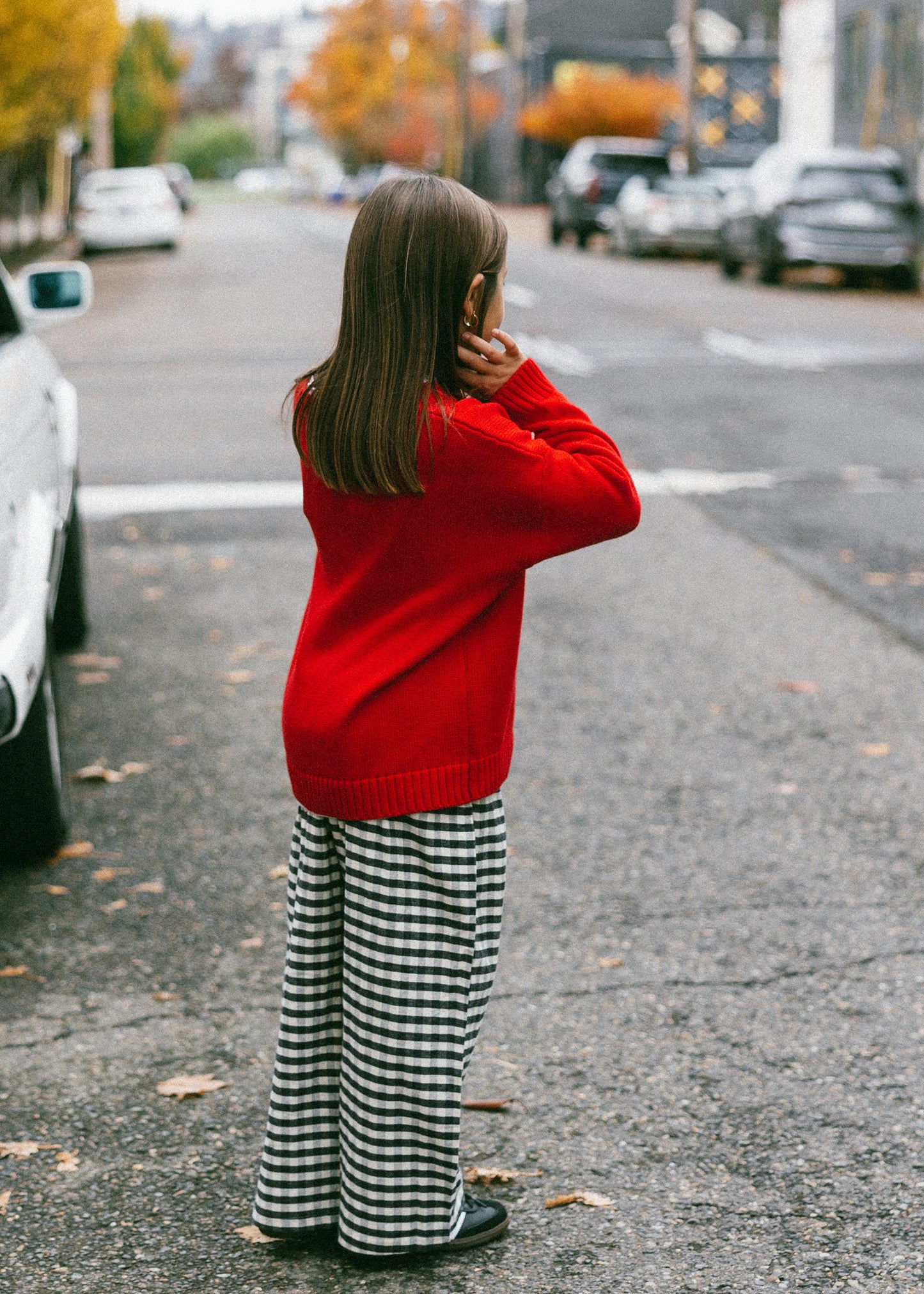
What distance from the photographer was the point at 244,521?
29.1ft

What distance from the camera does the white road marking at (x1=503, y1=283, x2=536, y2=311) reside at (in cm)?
2036

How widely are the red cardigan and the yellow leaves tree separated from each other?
871 inches

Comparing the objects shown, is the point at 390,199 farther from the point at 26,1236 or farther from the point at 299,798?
the point at 26,1236

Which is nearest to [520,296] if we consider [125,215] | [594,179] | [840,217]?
[840,217]

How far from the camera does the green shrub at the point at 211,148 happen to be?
141000 millimetres

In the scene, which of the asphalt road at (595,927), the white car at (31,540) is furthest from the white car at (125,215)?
the white car at (31,540)

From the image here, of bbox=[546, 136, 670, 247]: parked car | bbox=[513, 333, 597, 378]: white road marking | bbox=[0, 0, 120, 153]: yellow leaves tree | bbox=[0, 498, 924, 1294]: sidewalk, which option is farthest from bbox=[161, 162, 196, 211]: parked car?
bbox=[0, 498, 924, 1294]: sidewalk

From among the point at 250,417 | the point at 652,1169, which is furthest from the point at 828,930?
the point at 250,417

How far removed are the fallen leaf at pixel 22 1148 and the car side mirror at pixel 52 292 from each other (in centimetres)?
317

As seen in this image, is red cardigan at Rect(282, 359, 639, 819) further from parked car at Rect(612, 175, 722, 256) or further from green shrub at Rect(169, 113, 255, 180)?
green shrub at Rect(169, 113, 255, 180)

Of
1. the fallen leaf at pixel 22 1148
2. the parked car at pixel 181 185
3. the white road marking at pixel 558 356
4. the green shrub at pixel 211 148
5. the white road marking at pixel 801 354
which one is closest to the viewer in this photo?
the fallen leaf at pixel 22 1148

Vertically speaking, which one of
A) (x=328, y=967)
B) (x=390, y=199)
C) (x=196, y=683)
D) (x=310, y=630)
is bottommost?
(x=196, y=683)

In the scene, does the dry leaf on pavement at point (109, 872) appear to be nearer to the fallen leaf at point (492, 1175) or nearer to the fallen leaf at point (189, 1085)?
the fallen leaf at point (189, 1085)

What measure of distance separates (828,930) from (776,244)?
2015 centimetres
